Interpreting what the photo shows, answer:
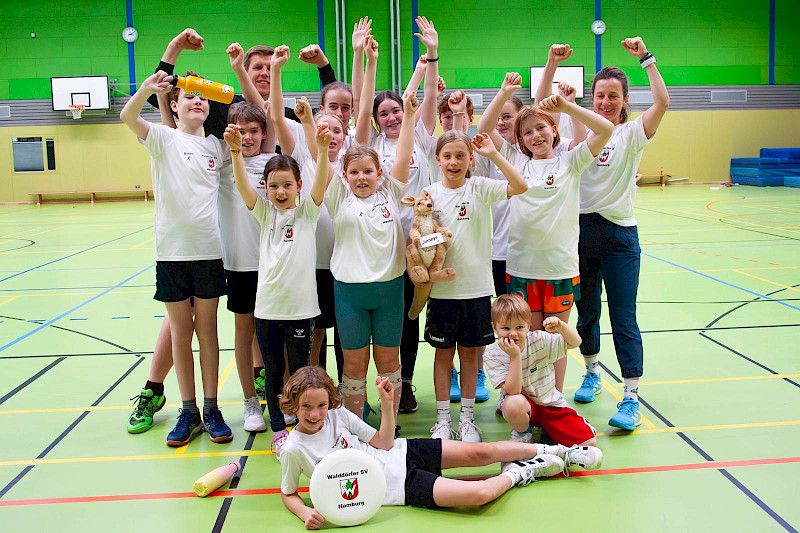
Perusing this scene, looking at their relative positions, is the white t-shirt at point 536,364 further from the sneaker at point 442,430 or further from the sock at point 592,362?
the sock at point 592,362

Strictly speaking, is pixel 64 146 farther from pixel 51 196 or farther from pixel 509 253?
pixel 509 253

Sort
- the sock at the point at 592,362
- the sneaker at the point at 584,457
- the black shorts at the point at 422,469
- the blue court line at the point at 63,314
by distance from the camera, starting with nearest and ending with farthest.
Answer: the black shorts at the point at 422,469 → the sneaker at the point at 584,457 → the sock at the point at 592,362 → the blue court line at the point at 63,314

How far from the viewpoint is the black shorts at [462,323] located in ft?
12.3

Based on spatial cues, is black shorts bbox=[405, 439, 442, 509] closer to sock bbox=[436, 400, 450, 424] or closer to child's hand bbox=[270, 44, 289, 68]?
sock bbox=[436, 400, 450, 424]

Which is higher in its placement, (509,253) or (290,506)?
(509,253)

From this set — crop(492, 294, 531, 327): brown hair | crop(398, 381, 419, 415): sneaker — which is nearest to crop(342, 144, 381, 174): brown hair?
crop(492, 294, 531, 327): brown hair

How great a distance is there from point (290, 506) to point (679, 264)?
7.02 m

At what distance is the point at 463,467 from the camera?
11.0 ft

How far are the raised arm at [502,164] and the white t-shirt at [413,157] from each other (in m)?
0.54

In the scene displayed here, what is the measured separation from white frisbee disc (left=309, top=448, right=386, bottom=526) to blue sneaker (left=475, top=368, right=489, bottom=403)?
60.3 inches

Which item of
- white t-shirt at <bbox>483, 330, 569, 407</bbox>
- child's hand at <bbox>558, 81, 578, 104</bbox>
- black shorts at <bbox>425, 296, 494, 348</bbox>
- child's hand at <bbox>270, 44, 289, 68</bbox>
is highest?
child's hand at <bbox>270, 44, 289, 68</bbox>

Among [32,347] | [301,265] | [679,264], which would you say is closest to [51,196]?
[32,347]

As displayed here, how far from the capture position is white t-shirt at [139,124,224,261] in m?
3.79

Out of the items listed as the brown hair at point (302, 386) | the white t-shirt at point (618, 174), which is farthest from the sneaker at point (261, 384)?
the white t-shirt at point (618, 174)
